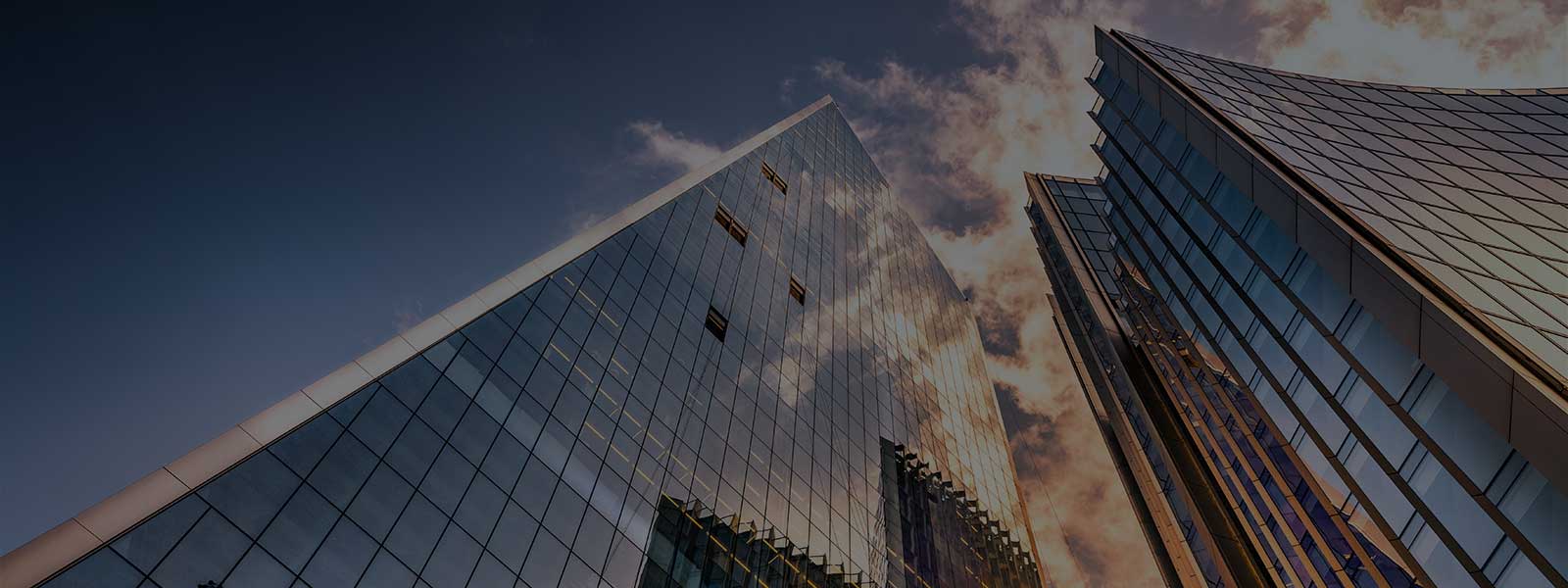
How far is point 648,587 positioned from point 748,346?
1757 cm

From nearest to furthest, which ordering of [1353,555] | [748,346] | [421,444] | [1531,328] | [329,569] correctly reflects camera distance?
[329,569] < [1531,328] < [421,444] < [1353,555] < [748,346]

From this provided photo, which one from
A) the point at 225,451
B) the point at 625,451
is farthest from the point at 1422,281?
the point at 225,451

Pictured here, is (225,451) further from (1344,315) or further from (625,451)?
(1344,315)

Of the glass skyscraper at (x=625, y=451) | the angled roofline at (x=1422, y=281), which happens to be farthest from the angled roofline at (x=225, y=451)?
the angled roofline at (x=1422, y=281)

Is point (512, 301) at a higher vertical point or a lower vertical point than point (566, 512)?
higher

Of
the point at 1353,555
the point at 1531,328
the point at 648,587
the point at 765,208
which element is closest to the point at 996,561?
the point at 1353,555

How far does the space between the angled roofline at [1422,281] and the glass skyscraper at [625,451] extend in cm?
2275

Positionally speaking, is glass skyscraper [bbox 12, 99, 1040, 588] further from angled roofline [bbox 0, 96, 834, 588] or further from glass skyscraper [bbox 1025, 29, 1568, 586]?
glass skyscraper [bbox 1025, 29, 1568, 586]

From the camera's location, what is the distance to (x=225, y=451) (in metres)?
16.9

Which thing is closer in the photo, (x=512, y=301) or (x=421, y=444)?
(x=421, y=444)

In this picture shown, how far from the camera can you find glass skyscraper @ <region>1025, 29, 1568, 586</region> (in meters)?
17.8

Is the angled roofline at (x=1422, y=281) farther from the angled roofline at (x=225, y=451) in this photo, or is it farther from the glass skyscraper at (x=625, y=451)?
the angled roofline at (x=225, y=451)

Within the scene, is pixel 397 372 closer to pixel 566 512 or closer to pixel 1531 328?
pixel 566 512

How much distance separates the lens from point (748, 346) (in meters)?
40.8
